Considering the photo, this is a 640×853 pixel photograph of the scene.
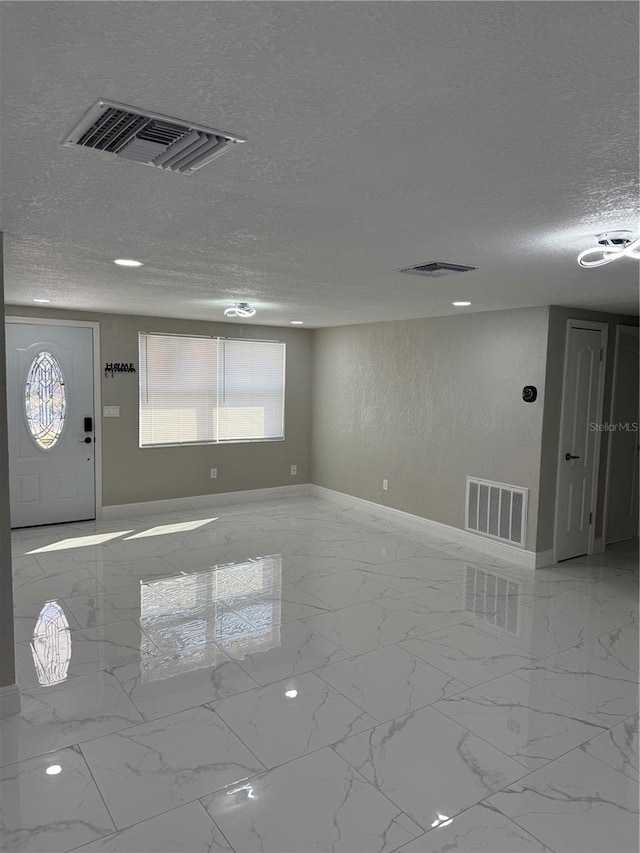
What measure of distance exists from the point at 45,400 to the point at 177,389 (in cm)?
151

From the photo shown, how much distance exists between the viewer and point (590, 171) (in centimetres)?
A: 186

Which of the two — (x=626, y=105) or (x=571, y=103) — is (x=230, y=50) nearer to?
(x=571, y=103)

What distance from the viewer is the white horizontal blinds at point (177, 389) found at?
694 centimetres

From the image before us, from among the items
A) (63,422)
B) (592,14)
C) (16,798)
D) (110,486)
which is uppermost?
(592,14)

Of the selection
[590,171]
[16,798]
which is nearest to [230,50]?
[590,171]

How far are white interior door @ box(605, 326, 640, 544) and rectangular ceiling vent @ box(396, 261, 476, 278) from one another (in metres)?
3.01

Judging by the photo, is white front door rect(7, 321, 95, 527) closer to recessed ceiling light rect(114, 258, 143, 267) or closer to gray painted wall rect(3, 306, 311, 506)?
gray painted wall rect(3, 306, 311, 506)

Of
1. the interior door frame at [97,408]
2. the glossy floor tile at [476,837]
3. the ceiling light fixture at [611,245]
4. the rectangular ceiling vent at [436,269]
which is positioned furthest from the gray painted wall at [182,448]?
the glossy floor tile at [476,837]

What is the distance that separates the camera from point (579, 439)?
5.55 metres

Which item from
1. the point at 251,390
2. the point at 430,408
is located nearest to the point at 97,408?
the point at 251,390

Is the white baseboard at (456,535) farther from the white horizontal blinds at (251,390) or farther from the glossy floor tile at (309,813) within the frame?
the glossy floor tile at (309,813)

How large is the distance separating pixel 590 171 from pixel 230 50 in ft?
4.05

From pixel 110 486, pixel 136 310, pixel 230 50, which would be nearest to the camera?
pixel 230 50

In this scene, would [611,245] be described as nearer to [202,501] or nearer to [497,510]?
[497,510]
